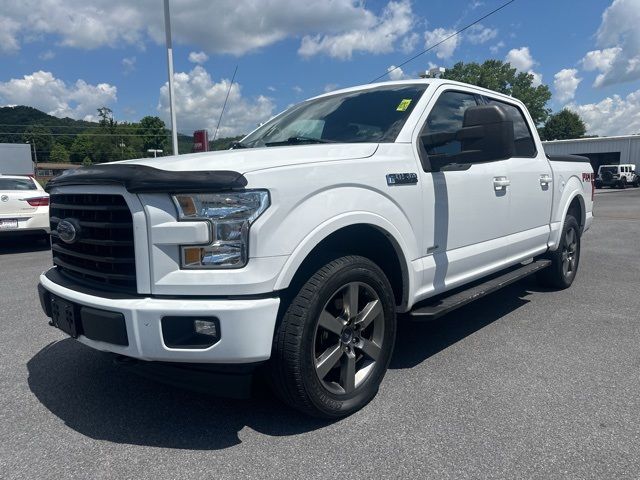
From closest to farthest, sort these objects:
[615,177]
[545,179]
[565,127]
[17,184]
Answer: [545,179]
[17,184]
[615,177]
[565,127]

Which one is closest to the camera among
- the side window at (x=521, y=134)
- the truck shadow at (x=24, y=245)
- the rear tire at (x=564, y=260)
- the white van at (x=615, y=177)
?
the side window at (x=521, y=134)

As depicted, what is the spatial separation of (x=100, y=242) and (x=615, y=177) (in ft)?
147

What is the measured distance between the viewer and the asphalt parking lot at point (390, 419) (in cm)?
232

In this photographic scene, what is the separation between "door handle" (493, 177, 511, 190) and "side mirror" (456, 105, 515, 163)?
0.88m

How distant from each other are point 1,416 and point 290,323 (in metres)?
1.80

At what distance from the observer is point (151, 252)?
229 centimetres

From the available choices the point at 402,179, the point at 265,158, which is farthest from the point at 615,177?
the point at 265,158

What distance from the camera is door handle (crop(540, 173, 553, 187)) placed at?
15.6 ft

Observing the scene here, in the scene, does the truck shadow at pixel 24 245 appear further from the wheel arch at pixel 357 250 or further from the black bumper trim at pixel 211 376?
the wheel arch at pixel 357 250

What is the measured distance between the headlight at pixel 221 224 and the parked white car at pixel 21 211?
741 cm

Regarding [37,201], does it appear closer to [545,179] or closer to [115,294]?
[115,294]

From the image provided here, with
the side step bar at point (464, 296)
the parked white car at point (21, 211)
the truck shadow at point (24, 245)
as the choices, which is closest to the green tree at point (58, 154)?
the truck shadow at point (24, 245)

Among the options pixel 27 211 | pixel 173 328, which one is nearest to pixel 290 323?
pixel 173 328

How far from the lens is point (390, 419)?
2738 millimetres
